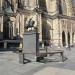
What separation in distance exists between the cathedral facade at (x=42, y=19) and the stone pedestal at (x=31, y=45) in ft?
79.5

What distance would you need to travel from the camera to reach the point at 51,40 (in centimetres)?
5234

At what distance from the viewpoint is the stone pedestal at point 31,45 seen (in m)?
18.7

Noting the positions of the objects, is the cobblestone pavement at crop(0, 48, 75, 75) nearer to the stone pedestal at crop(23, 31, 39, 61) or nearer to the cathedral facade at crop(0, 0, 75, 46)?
the stone pedestal at crop(23, 31, 39, 61)

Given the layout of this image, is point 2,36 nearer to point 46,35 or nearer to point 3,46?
point 3,46

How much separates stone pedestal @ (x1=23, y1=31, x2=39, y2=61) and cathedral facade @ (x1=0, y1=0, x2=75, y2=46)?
79.5 ft

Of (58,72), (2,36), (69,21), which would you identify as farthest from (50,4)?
(58,72)

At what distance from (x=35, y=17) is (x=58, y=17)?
742 centimetres

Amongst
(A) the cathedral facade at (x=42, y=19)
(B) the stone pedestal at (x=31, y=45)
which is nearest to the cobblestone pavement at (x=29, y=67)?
(B) the stone pedestal at (x=31, y=45)

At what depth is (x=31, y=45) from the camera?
1897cm

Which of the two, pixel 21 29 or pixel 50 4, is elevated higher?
pixel 50 4

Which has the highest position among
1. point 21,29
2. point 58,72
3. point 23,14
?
point 23,14

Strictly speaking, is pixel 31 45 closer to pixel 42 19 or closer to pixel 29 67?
pixel 29 67

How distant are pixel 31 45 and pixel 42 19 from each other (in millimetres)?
31456

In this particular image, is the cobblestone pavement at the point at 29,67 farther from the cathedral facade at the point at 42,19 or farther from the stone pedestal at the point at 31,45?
the cathedral facade at the point at 42,19
